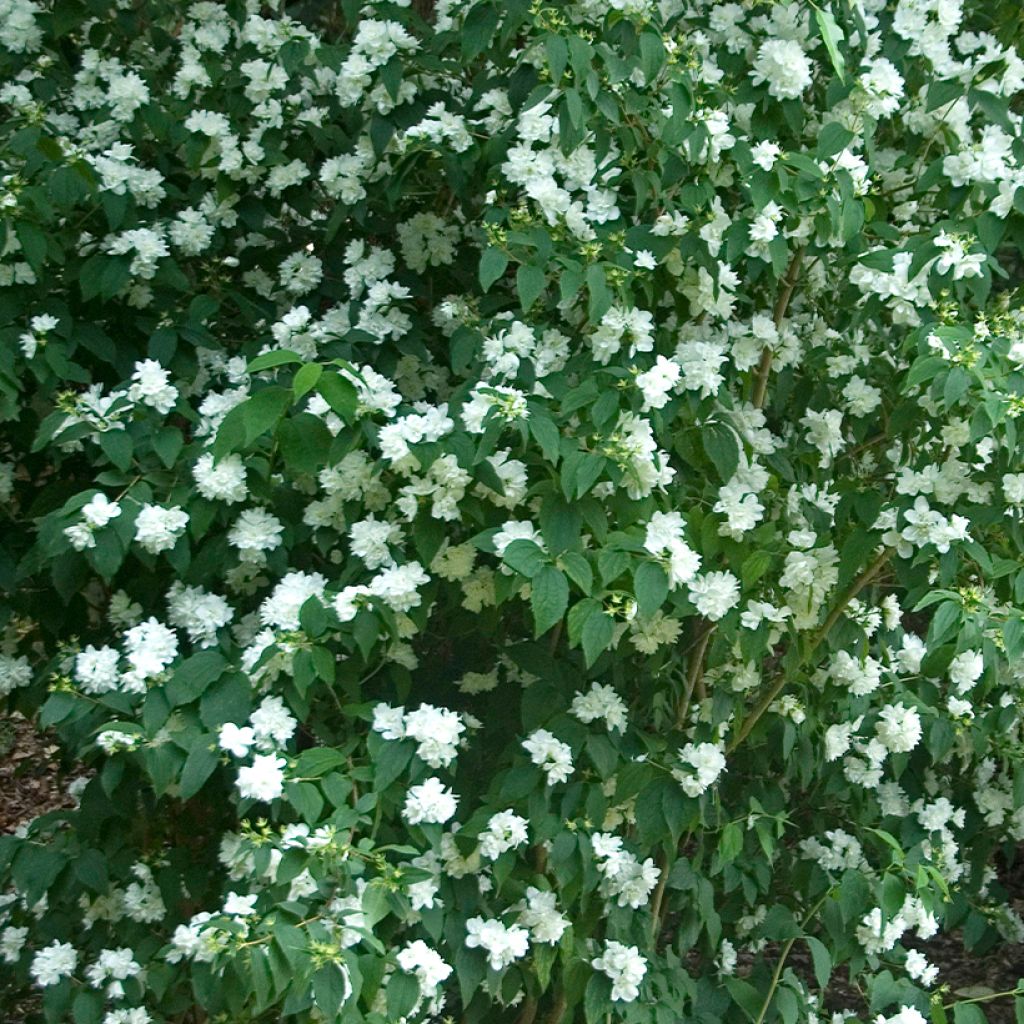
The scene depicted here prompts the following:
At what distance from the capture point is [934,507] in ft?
8.93

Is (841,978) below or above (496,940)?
above

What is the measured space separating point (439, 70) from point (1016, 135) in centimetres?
112

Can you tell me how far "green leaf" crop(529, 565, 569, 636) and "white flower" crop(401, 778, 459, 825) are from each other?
339mm

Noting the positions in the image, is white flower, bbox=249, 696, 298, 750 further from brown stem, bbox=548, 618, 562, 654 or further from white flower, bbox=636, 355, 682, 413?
→ white flower, bbox=636, 355, 682, 413

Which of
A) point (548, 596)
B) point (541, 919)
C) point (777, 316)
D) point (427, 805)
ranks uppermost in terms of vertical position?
point (777, 316)

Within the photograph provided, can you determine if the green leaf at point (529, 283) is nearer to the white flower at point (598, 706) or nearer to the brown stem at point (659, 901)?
the white flower at point (598, 706)

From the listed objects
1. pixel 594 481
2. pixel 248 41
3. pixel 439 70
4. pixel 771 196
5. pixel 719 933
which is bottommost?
pixel 719 933

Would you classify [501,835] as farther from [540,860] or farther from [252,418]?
[252,418]

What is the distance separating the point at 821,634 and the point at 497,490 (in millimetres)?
911

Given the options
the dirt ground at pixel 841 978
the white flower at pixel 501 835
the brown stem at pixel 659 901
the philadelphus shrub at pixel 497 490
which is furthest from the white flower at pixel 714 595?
the dirt ground at pixel 841 978

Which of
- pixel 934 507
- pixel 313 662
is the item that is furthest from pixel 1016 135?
pixel 313 662

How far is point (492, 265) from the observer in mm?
2445

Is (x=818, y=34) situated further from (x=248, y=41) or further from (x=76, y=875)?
(x=76, y=875)

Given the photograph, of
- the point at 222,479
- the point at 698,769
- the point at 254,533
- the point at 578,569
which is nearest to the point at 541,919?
the point at 698,769
